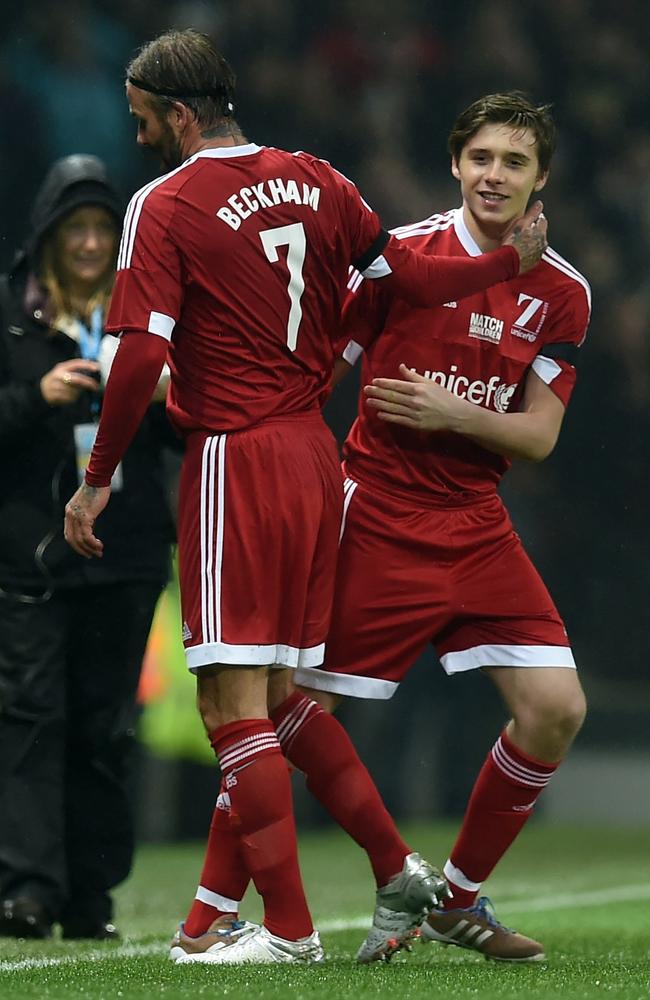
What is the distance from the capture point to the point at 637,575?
8.21 meters

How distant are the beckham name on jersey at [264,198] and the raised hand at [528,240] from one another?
534mm

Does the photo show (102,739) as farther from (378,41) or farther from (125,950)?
(378,41)

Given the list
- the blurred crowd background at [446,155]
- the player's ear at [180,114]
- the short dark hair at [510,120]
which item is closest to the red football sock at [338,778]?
the player's ear at [180,114]

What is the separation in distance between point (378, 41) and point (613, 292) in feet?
5.29

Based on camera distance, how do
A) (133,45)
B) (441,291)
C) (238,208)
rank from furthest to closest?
(133,45) → (441,291) → (238,208)

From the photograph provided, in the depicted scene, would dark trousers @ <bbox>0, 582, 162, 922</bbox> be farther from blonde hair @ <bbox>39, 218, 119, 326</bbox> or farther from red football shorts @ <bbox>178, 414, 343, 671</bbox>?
red football shorts @ <bbox>178, 414, 343, 671</bbox>

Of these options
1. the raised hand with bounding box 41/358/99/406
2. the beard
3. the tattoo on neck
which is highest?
the tattoo on neck

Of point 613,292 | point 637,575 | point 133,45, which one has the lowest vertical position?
point 637,575

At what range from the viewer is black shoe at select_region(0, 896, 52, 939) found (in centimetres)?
427

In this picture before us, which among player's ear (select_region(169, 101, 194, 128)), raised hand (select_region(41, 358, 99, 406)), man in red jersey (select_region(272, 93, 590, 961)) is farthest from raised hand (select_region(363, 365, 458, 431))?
raised hand (select_region(41, 358, 99, 406))

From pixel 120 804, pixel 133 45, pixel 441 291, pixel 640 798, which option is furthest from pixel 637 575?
pixel 441 291

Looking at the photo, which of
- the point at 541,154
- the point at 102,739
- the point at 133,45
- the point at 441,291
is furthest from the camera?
the point at 133,45

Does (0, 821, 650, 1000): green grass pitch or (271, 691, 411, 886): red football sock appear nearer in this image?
(0, 821, 650, 1000): green grass pitch

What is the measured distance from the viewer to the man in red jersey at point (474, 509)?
153 inches
